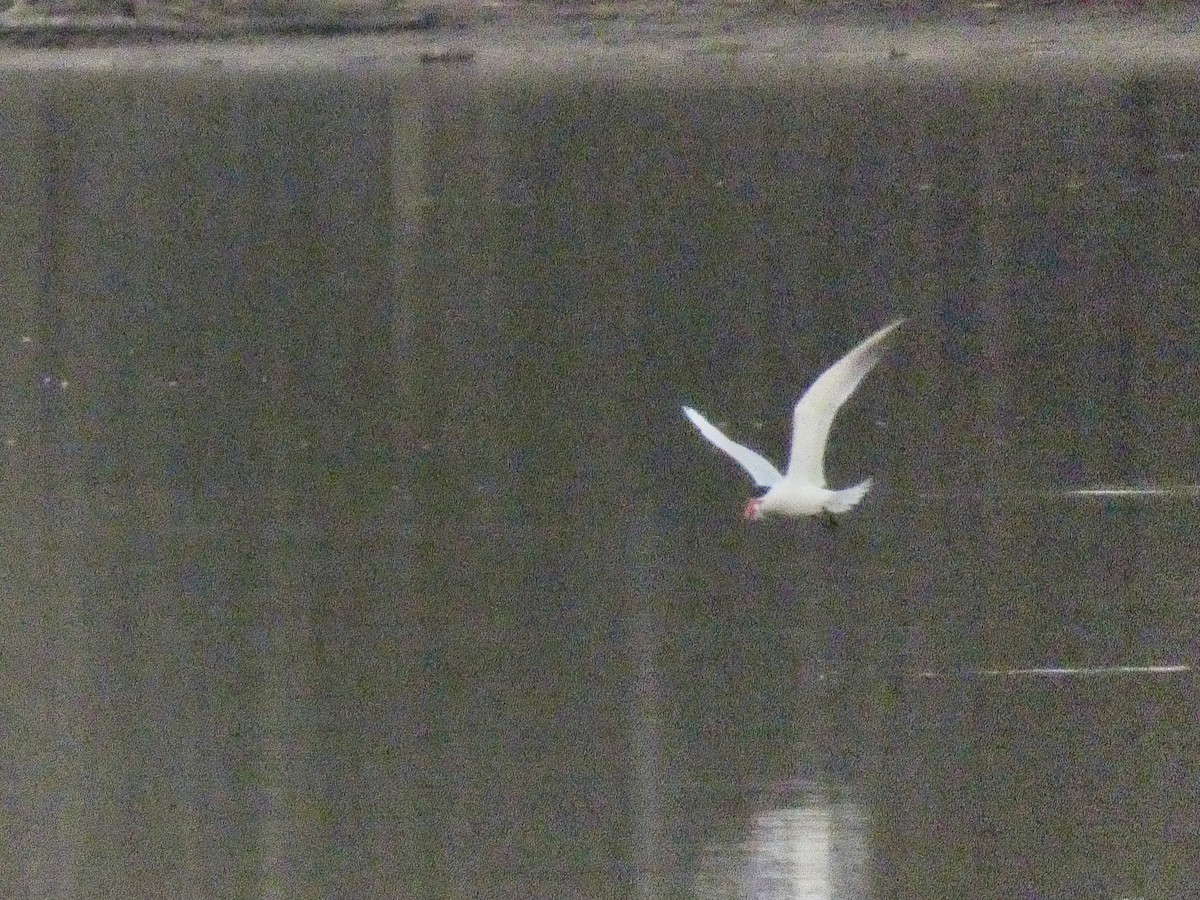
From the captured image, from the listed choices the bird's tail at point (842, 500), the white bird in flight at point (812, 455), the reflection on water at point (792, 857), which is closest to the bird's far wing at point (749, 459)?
the white bird in flight at point (812, 455)

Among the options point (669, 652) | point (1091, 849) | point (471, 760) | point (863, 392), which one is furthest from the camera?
point (863, 392)

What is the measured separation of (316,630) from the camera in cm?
473

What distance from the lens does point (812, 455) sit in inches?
185

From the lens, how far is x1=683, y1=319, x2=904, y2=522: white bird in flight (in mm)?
4594

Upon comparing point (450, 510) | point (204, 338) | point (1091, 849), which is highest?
point (204, 338)

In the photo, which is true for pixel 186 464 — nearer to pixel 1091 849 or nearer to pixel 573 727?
pixel 573 727

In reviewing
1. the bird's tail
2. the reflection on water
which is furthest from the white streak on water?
the reflection on water

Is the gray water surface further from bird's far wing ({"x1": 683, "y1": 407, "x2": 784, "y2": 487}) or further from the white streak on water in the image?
bird's far wing ({"x1": 683, "y1": 407, "x2": 784, "y2": 487})

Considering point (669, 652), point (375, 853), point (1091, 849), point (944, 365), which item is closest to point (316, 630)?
point (669, 652)

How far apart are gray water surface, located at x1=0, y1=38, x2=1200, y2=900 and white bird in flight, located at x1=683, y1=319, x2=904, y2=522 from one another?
0.22 metres

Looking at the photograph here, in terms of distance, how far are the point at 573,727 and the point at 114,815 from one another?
0.77 meters

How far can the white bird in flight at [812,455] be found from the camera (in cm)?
459

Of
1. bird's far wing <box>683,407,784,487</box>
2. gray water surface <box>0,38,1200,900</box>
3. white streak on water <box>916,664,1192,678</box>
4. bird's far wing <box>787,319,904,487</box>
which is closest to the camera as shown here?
gray water surface <box>0,38,1200,900</box>

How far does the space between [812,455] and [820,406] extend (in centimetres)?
12
